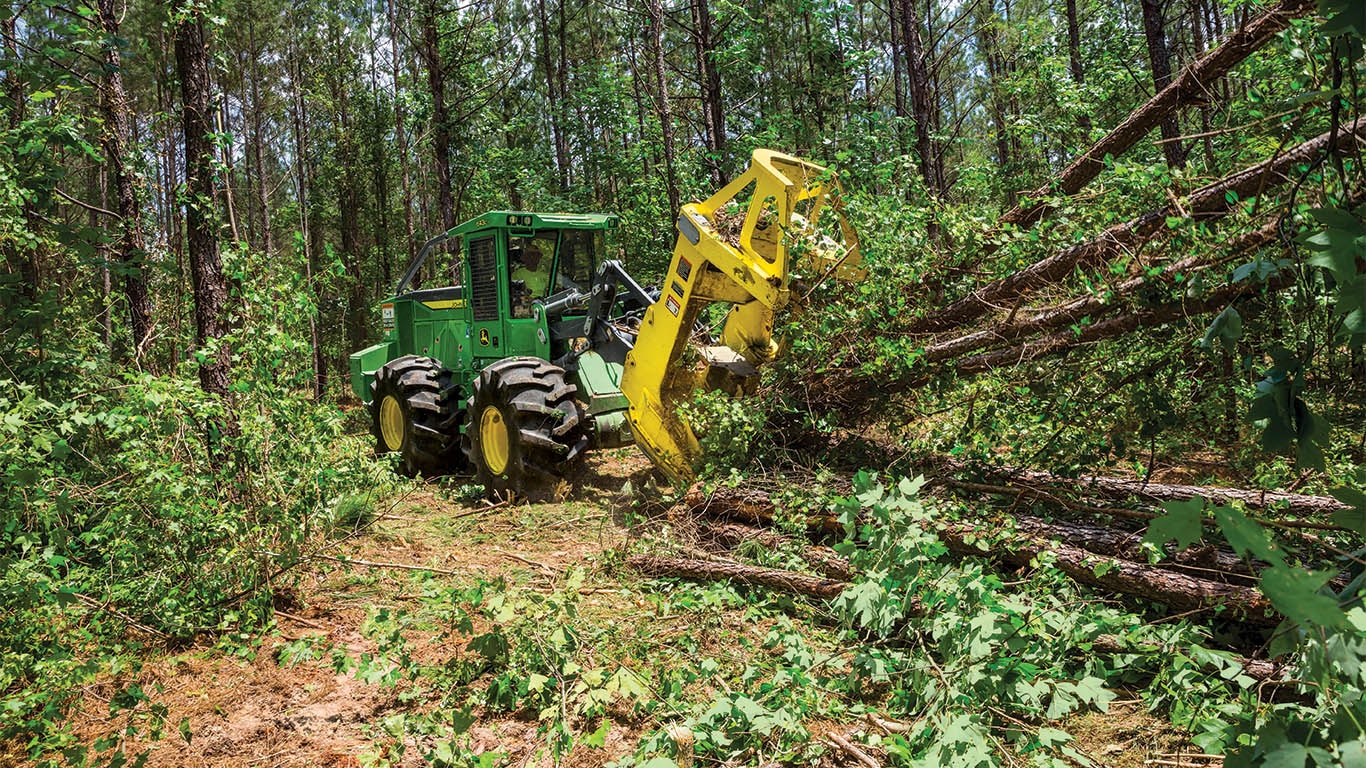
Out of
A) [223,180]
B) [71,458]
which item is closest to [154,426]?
[71,458]

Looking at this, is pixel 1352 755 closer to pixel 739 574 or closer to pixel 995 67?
pixel 739 574

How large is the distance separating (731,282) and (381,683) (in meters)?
3.94

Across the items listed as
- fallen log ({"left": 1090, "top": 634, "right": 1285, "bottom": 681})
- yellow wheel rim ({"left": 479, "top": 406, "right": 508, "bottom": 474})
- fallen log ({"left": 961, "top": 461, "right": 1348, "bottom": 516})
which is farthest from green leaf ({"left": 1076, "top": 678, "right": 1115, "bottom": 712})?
yellow wheel rim ({"left": 479, "top": 406, "right": 508, "bottom": 474})

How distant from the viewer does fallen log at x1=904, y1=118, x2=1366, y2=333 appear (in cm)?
384

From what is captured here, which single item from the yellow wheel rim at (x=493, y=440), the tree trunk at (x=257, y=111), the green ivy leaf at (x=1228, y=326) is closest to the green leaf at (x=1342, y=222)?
the green ivy leaf at (x=1228, y=326)

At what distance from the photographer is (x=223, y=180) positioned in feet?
18.0

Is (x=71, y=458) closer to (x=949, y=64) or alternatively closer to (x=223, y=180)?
(x=223, y=180)

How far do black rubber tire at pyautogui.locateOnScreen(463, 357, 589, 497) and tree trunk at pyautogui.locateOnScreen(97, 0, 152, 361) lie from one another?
2.83m

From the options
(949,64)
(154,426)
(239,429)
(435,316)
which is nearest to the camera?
(154,426)

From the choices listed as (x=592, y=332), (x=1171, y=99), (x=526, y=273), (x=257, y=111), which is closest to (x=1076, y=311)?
(x=1171, y=99)

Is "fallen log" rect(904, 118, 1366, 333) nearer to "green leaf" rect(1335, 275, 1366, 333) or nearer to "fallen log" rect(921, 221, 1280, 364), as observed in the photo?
"fallen log" rect(921, 221, 1280, 364)

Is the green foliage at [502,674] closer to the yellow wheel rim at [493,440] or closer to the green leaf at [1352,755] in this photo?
the green leaf at [1352,755]

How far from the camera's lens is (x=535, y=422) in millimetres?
7438

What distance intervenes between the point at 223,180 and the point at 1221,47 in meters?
6.15
